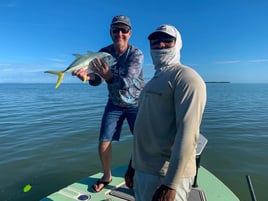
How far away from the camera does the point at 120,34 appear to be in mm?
3684

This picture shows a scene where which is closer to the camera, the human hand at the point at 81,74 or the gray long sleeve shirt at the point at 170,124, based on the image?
the gray long sleeve shirt at the point at 170,124

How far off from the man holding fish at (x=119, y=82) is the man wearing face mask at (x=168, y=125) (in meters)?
1.64

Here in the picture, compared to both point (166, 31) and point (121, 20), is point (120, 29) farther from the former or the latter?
point (166, 31)

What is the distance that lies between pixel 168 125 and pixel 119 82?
1.94 m

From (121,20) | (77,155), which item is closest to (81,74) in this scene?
(121,20)

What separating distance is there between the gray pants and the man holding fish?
5.96ft

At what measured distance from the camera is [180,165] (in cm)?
175

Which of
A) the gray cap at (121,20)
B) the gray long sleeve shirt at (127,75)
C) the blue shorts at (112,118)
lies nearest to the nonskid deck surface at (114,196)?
the blue shorts at (112,118)

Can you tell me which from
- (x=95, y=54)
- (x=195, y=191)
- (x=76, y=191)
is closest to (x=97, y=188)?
(x=76, y=191)

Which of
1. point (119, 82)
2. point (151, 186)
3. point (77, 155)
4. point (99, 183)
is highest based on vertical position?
point (119, 82)

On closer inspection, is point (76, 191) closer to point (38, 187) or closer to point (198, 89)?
point (38, 187)

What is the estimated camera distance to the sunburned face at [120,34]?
3631 mm

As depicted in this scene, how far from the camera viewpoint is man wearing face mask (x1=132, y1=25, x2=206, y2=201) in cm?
174

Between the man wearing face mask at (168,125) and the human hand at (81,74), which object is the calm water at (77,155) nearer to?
the human hand at (81,74)
